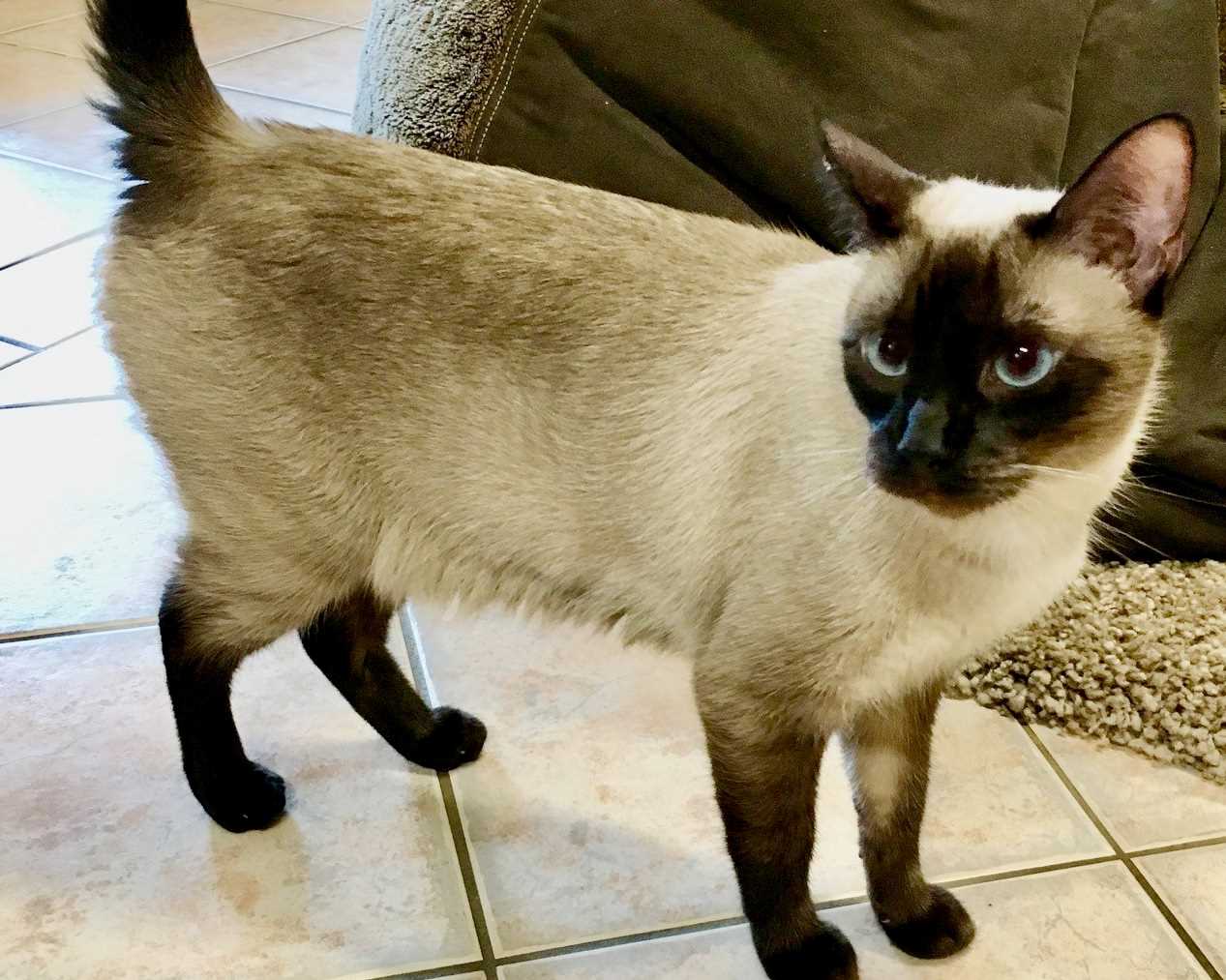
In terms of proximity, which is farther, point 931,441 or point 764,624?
point 764,624

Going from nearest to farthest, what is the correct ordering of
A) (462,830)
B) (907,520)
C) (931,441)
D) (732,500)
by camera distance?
(931,441), (907,520), (732,500), (462,830)

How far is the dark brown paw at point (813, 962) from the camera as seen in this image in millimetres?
1046

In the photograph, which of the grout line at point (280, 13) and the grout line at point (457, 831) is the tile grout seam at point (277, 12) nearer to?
the grout line at point (280, 13)

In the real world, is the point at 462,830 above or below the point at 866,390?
below

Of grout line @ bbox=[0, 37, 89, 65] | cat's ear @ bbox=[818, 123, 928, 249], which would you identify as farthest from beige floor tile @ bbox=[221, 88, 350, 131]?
cat's ear @ bbox=[818, 123, 928, 249]

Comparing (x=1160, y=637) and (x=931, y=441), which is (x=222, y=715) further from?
(x=1160, y=637)

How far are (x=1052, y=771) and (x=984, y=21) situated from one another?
909 mm

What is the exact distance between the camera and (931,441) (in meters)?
0.79

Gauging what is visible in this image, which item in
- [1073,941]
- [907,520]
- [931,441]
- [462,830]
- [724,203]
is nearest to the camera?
[931,441]

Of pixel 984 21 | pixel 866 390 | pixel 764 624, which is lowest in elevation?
pixel 764 624

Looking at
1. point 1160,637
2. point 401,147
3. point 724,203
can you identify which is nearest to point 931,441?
point 401,147

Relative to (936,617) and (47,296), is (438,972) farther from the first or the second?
(47,296)

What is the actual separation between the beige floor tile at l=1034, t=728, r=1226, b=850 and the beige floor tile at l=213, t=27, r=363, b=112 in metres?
2.44

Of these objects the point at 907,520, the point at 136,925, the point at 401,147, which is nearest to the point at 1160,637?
the point at 907,520
